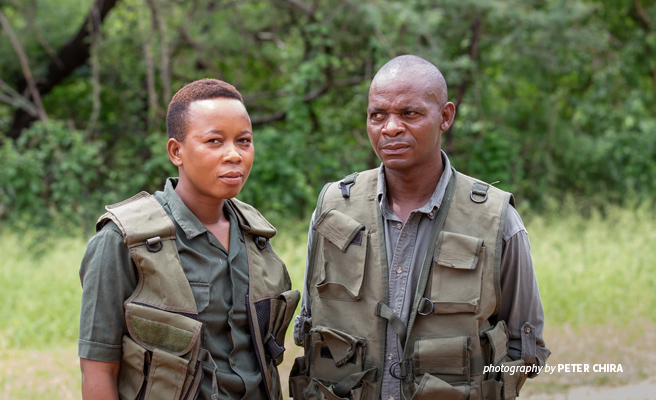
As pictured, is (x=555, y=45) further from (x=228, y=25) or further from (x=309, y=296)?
(x=309, y=296)

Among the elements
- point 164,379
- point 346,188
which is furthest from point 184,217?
point 346,188

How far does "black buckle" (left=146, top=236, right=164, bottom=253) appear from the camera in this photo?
1991mm

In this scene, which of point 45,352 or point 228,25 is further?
point 228,25

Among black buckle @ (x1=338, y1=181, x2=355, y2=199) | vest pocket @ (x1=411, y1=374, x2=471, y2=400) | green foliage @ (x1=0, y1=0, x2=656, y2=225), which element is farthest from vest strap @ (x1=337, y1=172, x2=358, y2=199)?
green foliage @ (x1=0, y1=0, x2=656, y2=225)

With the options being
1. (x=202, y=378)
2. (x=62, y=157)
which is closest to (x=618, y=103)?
(x=62, y=157)

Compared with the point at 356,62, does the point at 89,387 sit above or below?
below

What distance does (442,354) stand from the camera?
7.39ft

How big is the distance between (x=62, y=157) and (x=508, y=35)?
6143 millimetres

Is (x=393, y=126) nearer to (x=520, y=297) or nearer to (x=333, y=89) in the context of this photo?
(x=520, y=297)

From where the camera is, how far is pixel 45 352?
4.61 metres

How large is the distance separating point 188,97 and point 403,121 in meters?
0.77

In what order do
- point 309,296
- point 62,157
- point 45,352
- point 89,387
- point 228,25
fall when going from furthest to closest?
point 228,25, point 62,157, point 45,352, point 309,296, point 89,387

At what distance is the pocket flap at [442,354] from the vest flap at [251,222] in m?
0.69

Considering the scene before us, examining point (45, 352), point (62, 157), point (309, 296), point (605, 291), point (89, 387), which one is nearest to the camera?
point (89, 387)
